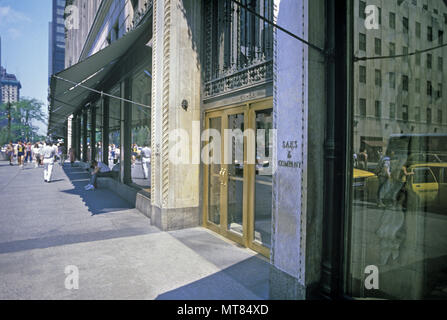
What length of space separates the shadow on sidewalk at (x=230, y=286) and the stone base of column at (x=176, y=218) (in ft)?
8.34

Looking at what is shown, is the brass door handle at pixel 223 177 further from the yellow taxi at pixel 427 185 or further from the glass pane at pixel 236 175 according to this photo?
the yellow taxi at pixel 427 185

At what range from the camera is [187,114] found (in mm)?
7297

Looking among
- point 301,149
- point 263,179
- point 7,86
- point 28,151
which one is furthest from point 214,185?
point 7,86

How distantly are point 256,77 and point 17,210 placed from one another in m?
8.33

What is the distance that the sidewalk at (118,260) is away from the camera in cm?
416

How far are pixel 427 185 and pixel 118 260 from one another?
184 inches

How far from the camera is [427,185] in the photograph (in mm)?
3199

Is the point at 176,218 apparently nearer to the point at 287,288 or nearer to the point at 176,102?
the point at 176,102

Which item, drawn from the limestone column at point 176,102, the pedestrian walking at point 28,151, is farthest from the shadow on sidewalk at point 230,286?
the pedestrian walking at point 28,151

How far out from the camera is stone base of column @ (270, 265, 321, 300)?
3.56 meters

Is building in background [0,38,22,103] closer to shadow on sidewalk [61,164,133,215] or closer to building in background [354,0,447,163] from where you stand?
shadow on sidewalk [61,164,133,215]

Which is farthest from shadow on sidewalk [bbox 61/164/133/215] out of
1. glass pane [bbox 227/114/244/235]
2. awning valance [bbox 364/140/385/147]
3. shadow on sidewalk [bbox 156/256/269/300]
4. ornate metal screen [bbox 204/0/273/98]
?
awning valance [bbox 364/140/385/147]
